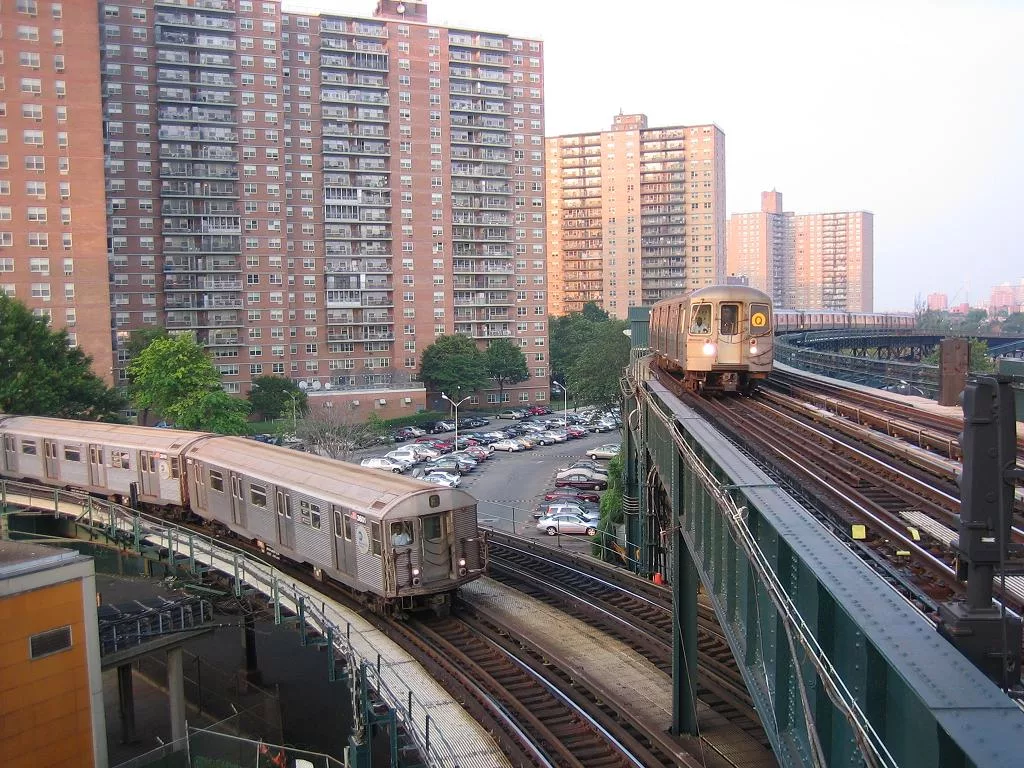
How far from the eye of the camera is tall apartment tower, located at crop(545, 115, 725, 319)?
122 m

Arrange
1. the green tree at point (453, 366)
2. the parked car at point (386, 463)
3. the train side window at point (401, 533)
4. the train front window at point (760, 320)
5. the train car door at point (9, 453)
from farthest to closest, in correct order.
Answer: the green tree at point (453, 366)
the parked car at point (386, 463)
the train car door at point (9, 453)
the train front window at point (760, 320)
the train side window at point (401, 533)

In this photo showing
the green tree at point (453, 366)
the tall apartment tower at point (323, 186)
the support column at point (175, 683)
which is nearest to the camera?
the support column at point (175, 683)

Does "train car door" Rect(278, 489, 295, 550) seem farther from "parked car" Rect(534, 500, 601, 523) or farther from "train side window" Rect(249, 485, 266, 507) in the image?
"parked car" Rect(534, 500, 601, 523)

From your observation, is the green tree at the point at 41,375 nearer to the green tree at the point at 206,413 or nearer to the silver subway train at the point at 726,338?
the green tree at the point at 206,413

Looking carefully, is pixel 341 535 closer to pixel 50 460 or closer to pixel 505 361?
pixel 50 460

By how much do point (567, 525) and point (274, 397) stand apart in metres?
39.4

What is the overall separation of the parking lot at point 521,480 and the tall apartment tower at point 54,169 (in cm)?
2215

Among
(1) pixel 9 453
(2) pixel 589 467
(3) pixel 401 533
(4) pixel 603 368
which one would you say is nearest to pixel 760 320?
(3) pixel 401 533

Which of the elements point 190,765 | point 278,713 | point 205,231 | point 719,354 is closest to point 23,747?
point 190,765

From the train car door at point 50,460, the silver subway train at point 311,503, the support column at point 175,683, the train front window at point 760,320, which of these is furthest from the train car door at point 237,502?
the train front window at point 760,320

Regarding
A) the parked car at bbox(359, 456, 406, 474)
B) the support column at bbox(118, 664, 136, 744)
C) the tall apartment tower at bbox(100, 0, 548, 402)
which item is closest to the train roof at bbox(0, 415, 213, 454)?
the support column at bbox(118, 664, 136, 744)

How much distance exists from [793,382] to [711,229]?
101055mm

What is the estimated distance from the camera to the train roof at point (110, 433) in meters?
26.0

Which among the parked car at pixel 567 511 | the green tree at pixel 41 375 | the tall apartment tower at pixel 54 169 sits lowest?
the parked car at pixel 567 511
